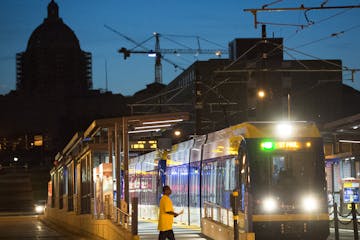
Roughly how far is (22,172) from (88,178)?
393 feet

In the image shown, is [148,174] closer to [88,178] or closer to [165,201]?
[88,178]

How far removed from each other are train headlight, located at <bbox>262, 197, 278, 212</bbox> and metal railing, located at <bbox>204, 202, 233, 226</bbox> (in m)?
1.13

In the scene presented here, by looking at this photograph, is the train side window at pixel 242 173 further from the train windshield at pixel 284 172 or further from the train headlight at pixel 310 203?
the train headlight at pixel 310 203

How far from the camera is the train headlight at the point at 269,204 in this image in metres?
18.4

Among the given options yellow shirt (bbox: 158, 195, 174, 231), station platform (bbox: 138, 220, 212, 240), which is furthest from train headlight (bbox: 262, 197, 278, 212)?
station platform (bbox: 138, 220, 212, 240)

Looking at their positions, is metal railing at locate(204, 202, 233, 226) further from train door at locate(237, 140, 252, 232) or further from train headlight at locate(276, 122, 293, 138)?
train headlight at locate(276, 122, 293, 138)

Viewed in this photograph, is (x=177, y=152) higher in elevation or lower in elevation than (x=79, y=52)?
lower

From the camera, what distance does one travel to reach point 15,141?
373ft

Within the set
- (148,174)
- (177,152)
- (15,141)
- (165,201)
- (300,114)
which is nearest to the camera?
(165,201)

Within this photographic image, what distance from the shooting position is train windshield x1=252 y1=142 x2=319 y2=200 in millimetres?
18438

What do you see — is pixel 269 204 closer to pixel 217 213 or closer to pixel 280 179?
pixel 280 179

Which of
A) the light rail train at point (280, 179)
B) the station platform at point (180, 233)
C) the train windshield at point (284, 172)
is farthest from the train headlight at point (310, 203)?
the station platform at point (180, 233)

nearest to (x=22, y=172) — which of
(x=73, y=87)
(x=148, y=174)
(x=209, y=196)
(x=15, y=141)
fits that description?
(x=15, y=141)

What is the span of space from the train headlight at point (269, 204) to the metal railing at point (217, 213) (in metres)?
1.13
